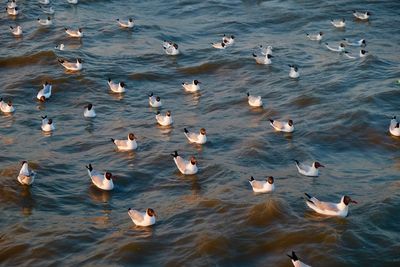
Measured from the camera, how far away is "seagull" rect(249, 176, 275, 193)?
18031mm

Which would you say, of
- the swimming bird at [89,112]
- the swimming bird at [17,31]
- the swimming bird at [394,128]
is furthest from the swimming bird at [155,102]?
the swimming bird at [17,31]

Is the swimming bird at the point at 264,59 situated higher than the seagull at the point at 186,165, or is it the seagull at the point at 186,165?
the seagull at the point at 186,165

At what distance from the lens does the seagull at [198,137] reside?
2159 cm

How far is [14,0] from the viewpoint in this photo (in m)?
38.8

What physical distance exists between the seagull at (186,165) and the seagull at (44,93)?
326 inches

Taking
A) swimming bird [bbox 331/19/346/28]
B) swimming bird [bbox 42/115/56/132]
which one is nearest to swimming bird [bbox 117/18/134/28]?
swimming bird [bbox 331/19/346/28]

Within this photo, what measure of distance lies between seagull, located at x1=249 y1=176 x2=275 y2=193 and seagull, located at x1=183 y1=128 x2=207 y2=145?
3.74 m

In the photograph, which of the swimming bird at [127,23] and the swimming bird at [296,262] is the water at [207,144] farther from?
the swimming bird at [296,262]

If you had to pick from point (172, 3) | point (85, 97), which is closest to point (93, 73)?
point (85, 97)

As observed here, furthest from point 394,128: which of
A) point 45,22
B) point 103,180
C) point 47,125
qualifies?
point 45,22

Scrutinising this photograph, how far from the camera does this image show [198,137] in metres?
21.7

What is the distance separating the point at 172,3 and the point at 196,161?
21933 millimetres

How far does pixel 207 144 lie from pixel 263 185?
13.3 feet

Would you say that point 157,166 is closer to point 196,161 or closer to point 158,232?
point 196,161
